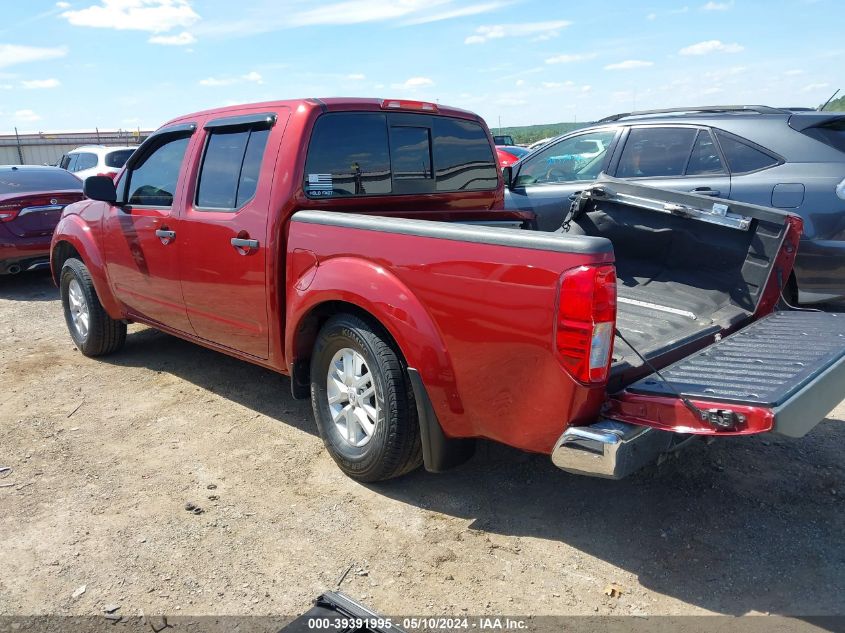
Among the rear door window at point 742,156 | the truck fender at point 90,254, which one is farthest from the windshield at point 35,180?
the rear door window at point 742,156

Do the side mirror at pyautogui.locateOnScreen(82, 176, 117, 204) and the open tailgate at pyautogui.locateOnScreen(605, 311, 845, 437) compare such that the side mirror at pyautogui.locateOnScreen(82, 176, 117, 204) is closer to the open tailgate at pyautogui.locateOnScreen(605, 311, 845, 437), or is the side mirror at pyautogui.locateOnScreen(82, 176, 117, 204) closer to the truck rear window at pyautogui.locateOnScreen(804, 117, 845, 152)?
the open tailgate at pyautogui.locateOnScreen(605, 311, 845, 437)

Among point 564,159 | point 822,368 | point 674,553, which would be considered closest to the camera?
point 822,368

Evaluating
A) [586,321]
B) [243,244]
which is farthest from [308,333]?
[586,321]

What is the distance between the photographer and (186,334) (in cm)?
484

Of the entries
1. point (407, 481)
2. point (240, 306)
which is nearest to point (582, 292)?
point (407, 481)

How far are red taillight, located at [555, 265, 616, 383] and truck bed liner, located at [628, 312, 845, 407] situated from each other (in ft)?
0.86

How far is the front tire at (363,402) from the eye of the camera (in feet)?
10.9

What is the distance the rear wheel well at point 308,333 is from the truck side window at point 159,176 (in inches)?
60.7

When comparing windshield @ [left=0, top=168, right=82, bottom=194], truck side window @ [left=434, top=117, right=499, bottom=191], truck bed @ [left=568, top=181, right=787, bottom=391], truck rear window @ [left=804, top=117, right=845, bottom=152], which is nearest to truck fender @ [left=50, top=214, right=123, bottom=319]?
truck side window @ [left=434, top=117, right=499, bottom=191]

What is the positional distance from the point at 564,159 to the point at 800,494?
4423mm

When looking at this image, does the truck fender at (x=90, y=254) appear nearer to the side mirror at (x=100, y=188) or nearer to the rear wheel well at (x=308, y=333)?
the side mirror at (x=100, y=188)

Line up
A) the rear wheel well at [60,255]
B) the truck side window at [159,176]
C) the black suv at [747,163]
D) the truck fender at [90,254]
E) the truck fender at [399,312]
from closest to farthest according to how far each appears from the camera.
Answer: the truck fender at [399,312] → the truck side window at [159,176] → the truck fender at [90,254] → the black suv at [747,163] → the rear wheel well at [60,255]

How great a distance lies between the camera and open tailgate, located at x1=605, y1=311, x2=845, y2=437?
2.42m

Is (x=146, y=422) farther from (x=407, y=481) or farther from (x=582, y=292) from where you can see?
(x=582, y=292)
